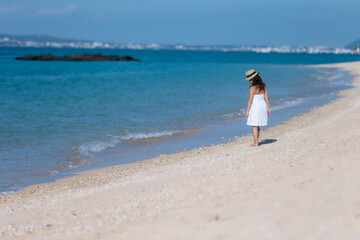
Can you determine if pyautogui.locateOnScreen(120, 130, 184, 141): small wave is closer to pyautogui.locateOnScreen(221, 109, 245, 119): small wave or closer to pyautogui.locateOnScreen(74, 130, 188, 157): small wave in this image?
pyautogui.locateOnScreen(74, 130, 188, 157): small wave

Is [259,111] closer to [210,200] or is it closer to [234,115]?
[210,200]

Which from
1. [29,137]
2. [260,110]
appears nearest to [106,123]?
[29,137]

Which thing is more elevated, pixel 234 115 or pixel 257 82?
pixel 257 82

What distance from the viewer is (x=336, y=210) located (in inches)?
194

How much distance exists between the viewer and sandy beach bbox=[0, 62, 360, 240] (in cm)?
482

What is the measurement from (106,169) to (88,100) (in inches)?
669

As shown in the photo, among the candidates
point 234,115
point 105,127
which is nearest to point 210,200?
point 105,127

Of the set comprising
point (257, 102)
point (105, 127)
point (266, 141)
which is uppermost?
point (257, 102)

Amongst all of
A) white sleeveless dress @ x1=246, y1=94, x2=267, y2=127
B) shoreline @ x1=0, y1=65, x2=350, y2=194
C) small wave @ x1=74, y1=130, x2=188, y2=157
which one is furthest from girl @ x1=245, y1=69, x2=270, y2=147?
small wave @ x1=74, y1=130, x2=188, y2=157

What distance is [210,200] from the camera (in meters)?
6.17

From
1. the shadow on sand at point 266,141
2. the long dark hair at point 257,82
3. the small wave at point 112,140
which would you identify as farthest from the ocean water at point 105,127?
the long dark hair at point 257,82

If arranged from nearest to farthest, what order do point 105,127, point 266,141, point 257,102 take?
point 257,102 < point 266,141 < point 105,127

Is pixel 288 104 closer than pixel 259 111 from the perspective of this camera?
No

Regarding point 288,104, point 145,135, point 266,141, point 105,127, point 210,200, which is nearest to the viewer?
point 210,200
